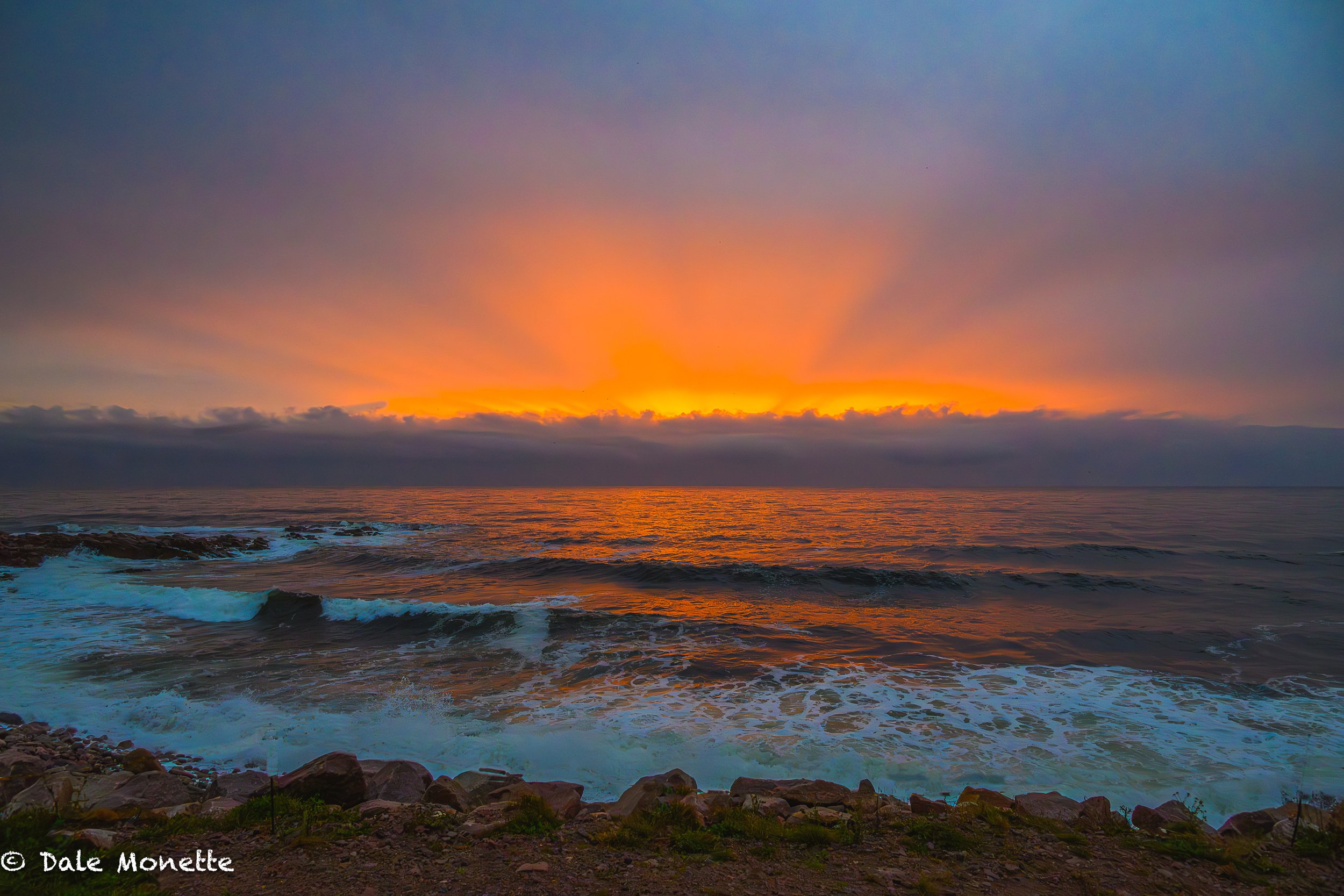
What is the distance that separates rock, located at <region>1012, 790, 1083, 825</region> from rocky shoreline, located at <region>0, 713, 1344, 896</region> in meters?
0.03

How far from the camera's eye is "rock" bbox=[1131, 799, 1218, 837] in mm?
6422

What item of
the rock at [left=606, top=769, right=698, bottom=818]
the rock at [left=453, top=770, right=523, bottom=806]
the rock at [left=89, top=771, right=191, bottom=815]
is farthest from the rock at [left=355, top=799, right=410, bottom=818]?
the rock at [left=606, top=769, right=698, bottom=818]

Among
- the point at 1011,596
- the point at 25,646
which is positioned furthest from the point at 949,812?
the point at 25,646

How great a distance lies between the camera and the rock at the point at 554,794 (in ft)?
21.7

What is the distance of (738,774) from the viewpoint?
27.8 ft

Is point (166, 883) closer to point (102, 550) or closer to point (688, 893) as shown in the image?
point (688, 893)

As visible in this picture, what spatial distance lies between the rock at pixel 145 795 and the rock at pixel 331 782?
1107 millimetres

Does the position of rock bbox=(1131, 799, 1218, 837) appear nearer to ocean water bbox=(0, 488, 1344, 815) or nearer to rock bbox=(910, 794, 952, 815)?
ocean water bbox=(0, 488, 1344, 815)

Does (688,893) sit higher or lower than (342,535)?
higher

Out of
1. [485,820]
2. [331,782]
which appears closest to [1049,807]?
A: [485,820]

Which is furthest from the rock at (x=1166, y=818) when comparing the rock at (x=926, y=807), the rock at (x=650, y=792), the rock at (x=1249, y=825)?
the rock at (x=650, y=792)

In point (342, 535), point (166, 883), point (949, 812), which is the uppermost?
point (166, 883)

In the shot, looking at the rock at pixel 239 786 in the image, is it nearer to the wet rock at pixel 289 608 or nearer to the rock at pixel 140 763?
the rock at pixel 140 763

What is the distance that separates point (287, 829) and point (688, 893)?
3.98 metres
